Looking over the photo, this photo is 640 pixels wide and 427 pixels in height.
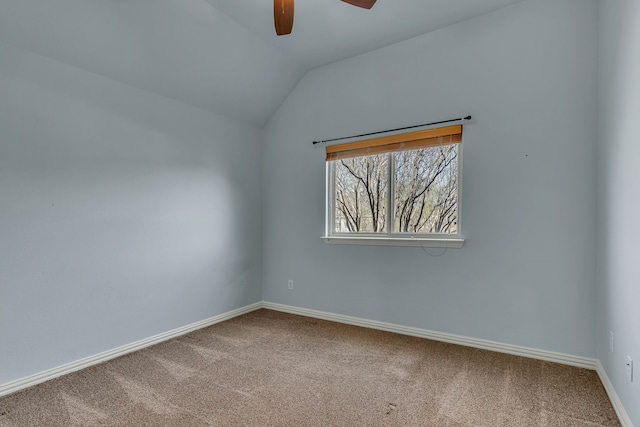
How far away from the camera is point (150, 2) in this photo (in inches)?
90.0

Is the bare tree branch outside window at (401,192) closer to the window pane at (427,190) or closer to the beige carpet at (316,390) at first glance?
the window pane at (427,190)

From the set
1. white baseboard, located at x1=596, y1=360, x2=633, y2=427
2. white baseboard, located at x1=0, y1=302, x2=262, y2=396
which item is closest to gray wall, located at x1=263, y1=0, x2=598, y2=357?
white baseboard, located at x1=596, y1=360, x2=633, y2=427

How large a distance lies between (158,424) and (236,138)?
108 inches

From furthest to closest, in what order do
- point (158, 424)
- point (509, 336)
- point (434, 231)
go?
point (434, 231), point (509, 336), point (158, 424)

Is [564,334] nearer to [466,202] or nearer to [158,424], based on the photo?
[466,202]

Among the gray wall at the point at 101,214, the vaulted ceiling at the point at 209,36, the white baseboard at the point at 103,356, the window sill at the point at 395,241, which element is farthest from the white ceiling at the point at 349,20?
the white baseboard at the point at 103,356

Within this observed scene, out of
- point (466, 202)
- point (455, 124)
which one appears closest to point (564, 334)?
point (466, 202)

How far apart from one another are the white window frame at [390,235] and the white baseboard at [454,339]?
765mm

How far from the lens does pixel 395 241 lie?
10.2ft

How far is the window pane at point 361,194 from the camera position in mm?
3316

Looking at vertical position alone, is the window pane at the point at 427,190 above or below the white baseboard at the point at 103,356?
above

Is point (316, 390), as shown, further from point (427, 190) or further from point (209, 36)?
point (209, 36)

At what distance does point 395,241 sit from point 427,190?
0.55 m

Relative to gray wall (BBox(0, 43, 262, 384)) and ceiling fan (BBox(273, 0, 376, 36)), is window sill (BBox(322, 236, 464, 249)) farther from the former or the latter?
ceiling fan (BBox(273, 0, 376, 36))
